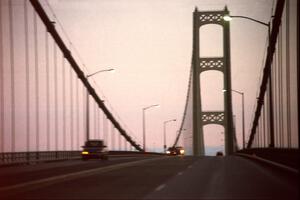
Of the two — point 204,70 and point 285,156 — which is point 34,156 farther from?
point 204,70

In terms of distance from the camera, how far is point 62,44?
5356cm

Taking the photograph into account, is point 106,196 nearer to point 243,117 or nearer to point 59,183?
point 59,183

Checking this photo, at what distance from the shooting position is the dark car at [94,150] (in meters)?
52.8

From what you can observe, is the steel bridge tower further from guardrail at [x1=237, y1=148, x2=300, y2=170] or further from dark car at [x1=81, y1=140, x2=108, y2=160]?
guardrail at [x1=237, y1=148, x2=300, y2=170]

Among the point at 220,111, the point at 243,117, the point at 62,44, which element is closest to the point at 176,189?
the point at 62,44

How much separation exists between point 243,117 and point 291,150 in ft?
156

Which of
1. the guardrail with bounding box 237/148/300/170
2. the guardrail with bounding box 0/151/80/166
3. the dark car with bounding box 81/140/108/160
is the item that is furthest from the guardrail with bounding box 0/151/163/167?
the guardrail with bounding box 237/148/300/170

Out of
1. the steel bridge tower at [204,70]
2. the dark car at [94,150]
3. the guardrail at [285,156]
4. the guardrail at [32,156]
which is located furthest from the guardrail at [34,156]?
the steel bridge tower at [204,70]

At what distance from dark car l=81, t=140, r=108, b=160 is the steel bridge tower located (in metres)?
31.9

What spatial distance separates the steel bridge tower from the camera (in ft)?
284

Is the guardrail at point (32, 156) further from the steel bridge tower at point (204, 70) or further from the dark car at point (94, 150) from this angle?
the steel bridge tower at point (204, 70)

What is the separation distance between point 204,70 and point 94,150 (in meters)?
40.8

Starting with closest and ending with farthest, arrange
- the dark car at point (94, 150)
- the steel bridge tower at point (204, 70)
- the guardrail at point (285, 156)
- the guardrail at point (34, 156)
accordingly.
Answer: the guardrail at point (285, 156) → the guardrail at point (34, 156) → the dark car at point (94, 150) → the steel bridge tower at point (204, 70)

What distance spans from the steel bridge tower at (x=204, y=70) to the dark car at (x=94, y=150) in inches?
1257
